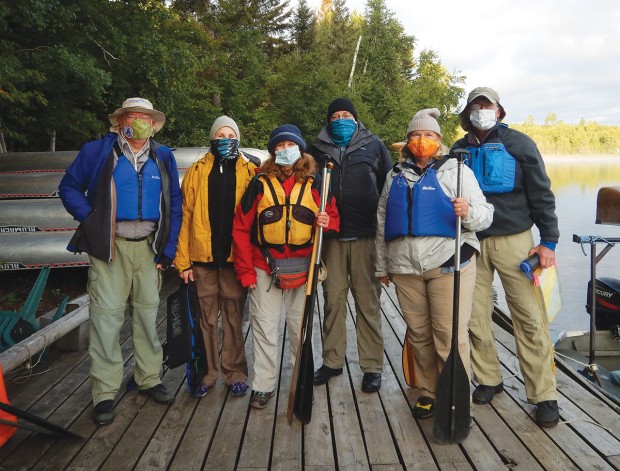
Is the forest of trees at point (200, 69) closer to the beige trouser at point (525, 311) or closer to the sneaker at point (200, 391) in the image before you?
the sneaker at point (200, 391)

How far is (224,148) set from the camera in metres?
3.21

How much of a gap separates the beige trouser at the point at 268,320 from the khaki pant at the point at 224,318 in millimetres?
204

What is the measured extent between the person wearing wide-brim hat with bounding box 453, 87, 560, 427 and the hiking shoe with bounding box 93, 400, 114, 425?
8.08ft

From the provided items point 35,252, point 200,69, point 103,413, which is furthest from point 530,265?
point 200,69

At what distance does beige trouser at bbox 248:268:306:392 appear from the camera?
3217mm

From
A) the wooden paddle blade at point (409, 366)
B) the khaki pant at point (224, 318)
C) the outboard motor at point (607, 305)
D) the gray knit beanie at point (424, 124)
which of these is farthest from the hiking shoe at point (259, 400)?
the outboard motor at point (607, 305)

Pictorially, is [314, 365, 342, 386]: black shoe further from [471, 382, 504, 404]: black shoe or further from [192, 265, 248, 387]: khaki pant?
[471, 382, 504, 404]: black shoe

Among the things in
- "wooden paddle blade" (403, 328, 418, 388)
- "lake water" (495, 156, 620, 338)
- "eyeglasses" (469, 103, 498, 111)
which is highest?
"eyeglasses" (469, 103, 498, 111)

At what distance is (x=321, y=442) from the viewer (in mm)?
2777

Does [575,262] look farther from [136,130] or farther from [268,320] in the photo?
[136,130]

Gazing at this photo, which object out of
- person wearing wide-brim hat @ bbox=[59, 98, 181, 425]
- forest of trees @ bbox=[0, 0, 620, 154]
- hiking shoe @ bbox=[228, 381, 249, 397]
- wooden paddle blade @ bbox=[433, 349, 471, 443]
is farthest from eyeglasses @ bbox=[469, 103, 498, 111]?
forest of trees @ bbox=[0, 0, 620, 154]

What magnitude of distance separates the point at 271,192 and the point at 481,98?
144 cm

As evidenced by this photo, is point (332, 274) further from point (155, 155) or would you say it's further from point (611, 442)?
point (611, 442)

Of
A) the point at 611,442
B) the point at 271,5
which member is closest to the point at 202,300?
the point at 611,442
